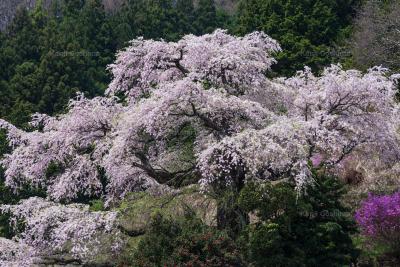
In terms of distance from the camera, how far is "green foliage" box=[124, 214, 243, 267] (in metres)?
9.73

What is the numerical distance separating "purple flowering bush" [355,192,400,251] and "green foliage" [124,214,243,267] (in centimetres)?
317

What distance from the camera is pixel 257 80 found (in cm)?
1283

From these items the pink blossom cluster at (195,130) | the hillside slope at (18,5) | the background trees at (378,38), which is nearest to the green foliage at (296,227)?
the pink blossom cluster at (195,130)

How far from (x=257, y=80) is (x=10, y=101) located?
24.3 m

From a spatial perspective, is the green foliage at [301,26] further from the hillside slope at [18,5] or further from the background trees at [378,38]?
the hillside slope at [18,5]

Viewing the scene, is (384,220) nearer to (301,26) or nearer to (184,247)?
(184,247)

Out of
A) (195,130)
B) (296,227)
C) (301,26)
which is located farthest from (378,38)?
(296,227)

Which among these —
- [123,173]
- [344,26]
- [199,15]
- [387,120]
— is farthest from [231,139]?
[199,15]

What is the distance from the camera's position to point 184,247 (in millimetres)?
9922

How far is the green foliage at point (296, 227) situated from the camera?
9945mm

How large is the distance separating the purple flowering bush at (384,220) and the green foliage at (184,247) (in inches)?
125

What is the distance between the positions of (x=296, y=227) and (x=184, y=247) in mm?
1886

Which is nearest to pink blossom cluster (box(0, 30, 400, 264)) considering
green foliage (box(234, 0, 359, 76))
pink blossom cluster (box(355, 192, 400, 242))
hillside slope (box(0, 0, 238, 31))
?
pink blossom cluster (box(355, 192, 400, 242))

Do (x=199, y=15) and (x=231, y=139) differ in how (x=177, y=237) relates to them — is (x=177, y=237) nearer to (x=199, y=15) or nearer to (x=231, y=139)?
(x=231, y=139)
